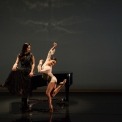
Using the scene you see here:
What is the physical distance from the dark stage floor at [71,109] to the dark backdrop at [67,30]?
1138 millimetres

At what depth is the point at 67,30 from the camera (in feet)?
33.6

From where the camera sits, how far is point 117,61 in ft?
34.0

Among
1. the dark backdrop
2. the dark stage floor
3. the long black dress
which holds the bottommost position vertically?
the dark stage floor

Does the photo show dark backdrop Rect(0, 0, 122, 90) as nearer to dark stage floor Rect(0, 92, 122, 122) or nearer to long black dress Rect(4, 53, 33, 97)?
dark stage floor Rect(0, 92, 122, 122)

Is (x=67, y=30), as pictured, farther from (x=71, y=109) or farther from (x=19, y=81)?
(x=19, y=81)

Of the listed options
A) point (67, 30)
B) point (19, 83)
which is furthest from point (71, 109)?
point (67, 30)

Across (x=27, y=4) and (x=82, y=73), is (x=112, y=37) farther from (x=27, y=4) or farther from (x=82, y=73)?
(x=27, y=4)

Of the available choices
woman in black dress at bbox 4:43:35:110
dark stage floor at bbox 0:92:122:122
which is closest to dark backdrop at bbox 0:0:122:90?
dark stage floor at bbox 0:92:122:122

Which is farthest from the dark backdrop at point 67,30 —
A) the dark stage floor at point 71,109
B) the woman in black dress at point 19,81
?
the woman in black dress at point 19,81

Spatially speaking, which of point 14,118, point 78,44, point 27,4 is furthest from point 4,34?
point 14,118

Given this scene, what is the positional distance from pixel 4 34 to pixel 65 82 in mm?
3243

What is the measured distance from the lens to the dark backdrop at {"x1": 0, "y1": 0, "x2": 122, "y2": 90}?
10.3m

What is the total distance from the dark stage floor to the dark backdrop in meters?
1.14

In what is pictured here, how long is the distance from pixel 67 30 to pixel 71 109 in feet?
10.5
